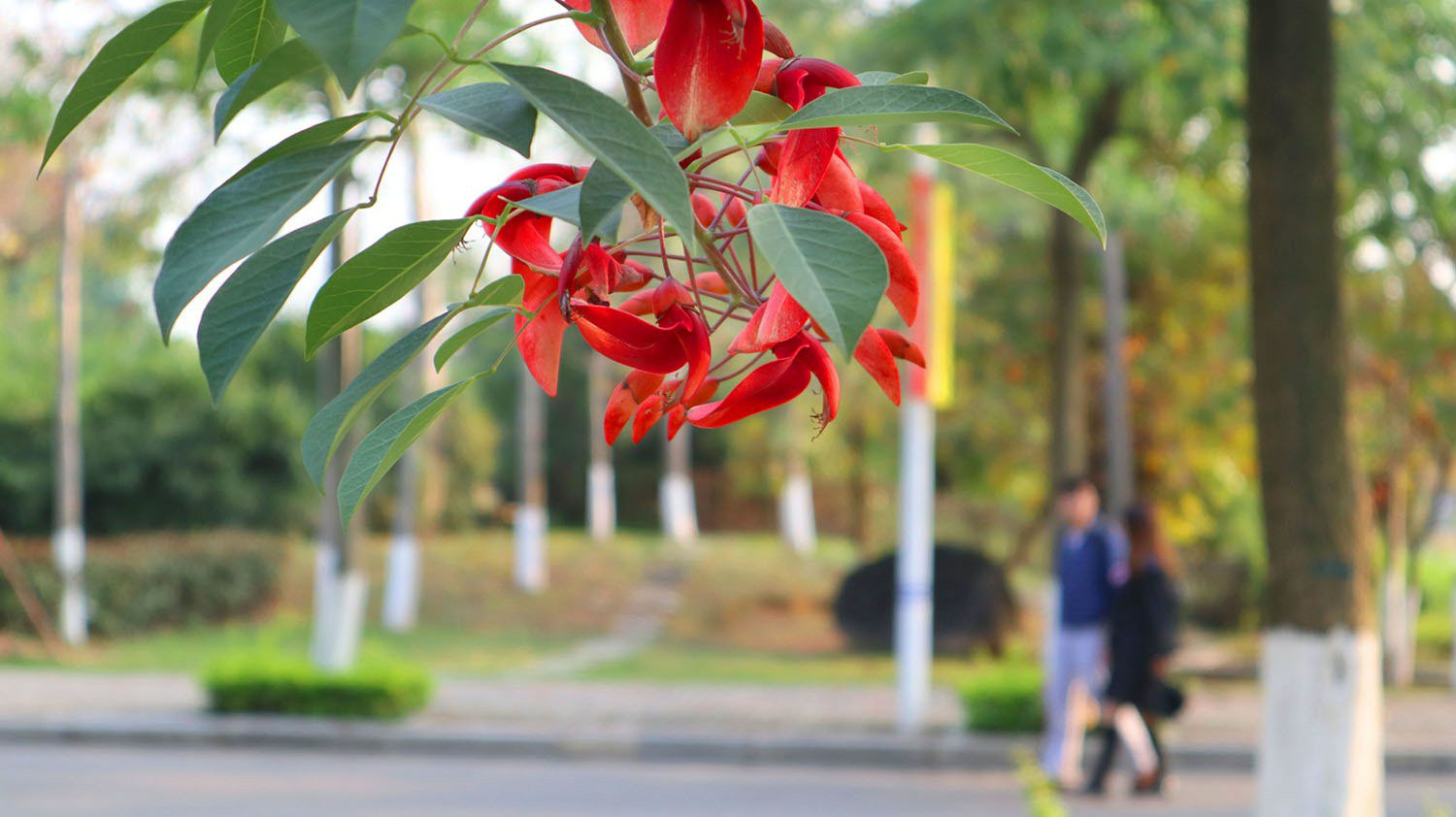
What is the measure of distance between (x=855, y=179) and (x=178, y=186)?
14791 millimetres

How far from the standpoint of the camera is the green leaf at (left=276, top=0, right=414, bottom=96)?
0.48 meters

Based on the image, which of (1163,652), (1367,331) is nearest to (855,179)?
(1163,652)

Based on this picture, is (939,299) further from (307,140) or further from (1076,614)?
(307,140)

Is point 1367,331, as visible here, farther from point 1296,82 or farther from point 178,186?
point 178,186

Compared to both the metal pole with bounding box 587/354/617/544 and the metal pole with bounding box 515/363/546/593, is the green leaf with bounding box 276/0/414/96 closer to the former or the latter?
the metal pole with bounding box 515/363/546/593

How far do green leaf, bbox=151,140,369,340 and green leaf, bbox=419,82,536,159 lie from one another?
0.04m

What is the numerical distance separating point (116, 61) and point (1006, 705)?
9731 millimetres

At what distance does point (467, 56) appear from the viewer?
0.62m

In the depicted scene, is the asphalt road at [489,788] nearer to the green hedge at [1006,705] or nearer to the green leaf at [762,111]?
the green hedge at [1006,705]

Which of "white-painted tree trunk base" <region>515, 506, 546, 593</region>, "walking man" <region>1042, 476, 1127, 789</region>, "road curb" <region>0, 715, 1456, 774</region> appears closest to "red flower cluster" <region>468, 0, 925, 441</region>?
"walking man" <region>1042, 476, 1127, 789</region>

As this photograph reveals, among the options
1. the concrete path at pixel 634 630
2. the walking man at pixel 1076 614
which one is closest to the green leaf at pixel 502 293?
the walking man at pixel 1076 614

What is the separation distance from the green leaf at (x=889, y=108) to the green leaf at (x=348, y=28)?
0.18 m

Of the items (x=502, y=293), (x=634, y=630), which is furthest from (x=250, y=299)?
(x=634, y=630)

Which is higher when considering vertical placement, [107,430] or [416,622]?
[107,430]
